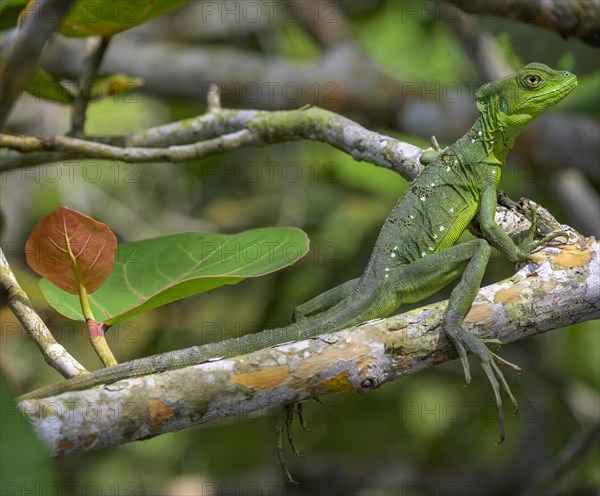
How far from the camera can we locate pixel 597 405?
5992 millimetres

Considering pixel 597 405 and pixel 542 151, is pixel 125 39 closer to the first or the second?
pixel 542 151

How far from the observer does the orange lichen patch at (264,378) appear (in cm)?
224

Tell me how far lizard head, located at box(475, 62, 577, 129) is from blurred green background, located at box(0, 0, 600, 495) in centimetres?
167

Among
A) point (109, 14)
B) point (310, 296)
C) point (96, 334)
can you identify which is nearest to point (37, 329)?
Answer: point (96, 334)

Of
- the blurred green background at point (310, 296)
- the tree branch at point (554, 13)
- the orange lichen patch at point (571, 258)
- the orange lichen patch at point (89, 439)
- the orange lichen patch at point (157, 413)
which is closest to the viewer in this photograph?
the orange lichen patch at point (89, 439)

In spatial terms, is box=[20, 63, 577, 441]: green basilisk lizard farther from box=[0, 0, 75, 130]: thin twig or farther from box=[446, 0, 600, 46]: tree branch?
box=[0, 0, 75, 130]: thin twig

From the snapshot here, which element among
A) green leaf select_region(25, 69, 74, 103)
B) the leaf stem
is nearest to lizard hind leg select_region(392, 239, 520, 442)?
the leaf stem

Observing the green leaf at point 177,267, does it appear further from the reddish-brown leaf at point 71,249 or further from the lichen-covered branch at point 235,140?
the lichen-covered branch at point 235,140

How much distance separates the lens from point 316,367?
7.52ft

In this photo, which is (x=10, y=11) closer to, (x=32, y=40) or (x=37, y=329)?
(x=32, y=40)

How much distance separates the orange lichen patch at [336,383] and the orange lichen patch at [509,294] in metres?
0.61

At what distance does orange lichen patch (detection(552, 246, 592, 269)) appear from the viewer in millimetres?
2596

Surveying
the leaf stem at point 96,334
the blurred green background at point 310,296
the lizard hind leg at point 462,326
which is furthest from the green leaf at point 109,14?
the blurred green background at point 310,296

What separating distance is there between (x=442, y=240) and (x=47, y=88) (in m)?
2.28
